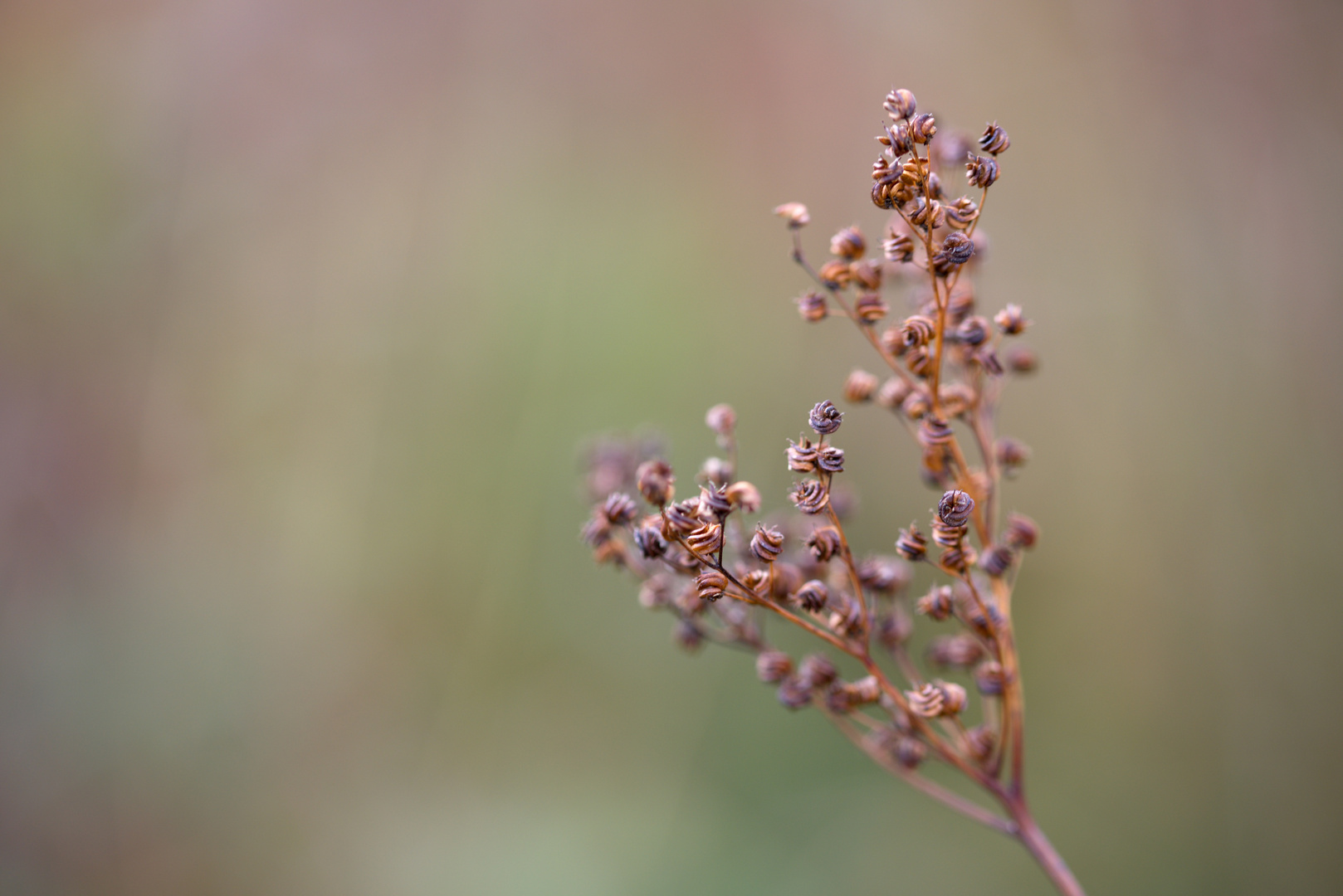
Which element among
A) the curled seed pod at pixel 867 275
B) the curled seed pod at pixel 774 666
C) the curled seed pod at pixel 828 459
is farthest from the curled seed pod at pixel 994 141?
the curled seed pod at pixel 774 666

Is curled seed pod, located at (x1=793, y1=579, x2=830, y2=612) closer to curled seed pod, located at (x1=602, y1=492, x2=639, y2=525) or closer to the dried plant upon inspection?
the dried plant

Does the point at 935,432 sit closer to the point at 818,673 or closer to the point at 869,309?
the point at 869,309

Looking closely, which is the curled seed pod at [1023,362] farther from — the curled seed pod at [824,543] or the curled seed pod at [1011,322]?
the curled seed pod at [824,543]

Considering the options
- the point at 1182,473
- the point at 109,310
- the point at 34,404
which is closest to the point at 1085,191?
the point at 1182,473

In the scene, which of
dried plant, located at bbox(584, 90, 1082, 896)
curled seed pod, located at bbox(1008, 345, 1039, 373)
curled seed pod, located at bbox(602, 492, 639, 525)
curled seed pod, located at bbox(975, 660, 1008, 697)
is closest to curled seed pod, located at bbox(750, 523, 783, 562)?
dried plant, located at bbox(584, 90, 1082, 896)

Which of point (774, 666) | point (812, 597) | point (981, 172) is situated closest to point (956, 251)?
point (981, 172)
